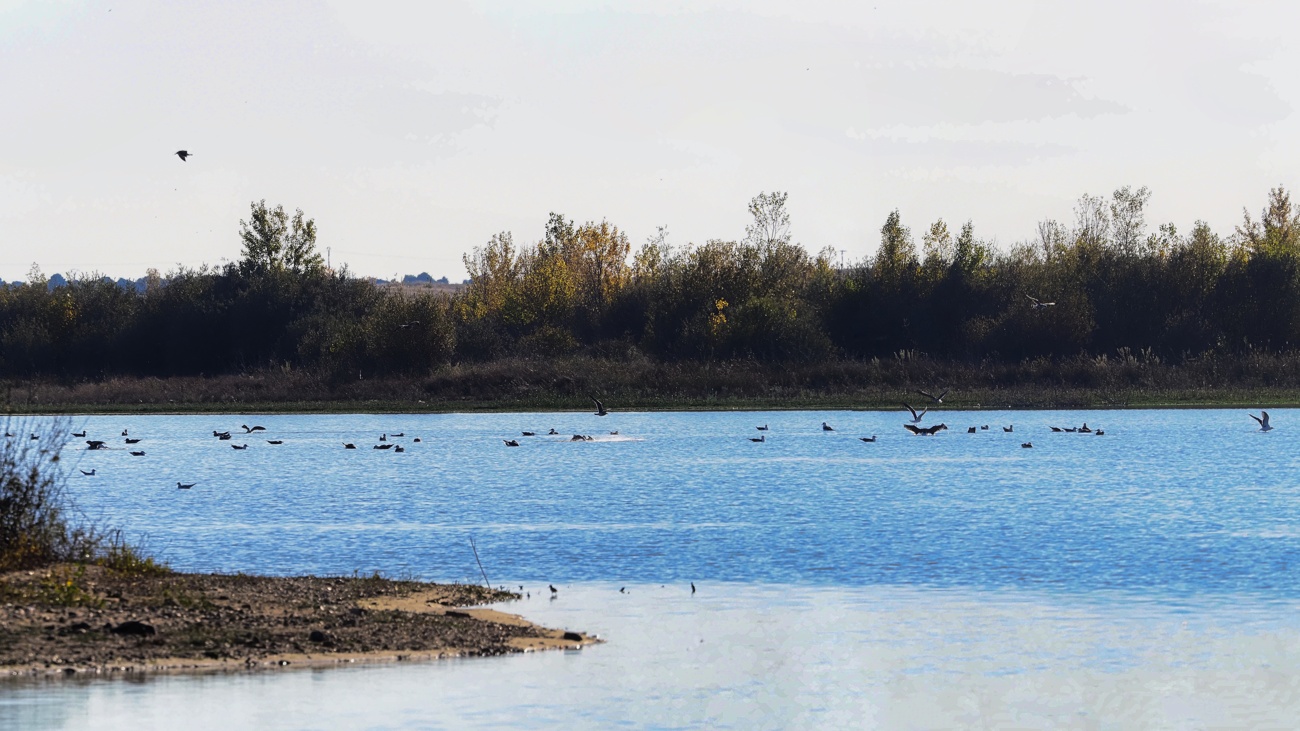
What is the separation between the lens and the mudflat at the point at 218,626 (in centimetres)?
1695

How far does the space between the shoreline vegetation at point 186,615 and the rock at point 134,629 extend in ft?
0.04

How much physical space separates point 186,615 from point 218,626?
592 millimetres

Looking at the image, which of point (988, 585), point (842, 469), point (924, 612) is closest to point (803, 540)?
point (988, 585)

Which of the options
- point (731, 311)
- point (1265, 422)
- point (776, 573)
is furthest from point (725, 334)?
point (776, 573)

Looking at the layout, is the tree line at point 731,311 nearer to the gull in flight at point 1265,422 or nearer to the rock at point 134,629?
the gull in flight at point 1265,422

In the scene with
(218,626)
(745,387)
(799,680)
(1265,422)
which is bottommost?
(799,680)

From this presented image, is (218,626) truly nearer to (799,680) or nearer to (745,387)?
(799,680)

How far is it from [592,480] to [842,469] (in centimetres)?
941

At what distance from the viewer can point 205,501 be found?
137 ft

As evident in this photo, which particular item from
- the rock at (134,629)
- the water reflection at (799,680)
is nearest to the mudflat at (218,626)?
the rock at (134,629)

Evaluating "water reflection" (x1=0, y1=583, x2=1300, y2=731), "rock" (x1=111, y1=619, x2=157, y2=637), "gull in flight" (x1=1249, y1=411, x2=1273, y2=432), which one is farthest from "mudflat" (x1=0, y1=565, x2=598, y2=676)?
"gull in flight" (x1=1249, y1=411, x2=1273, y2=432)

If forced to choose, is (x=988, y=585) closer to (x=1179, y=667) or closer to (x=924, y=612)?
(x=924, y=612)

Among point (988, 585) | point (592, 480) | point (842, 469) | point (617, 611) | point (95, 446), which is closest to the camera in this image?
point (617, 611)

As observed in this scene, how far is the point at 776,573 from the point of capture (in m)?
26.7
